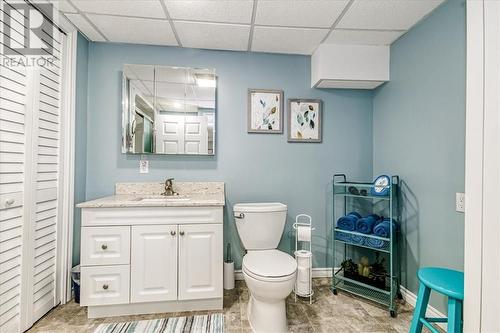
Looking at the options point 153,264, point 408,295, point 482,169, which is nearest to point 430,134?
point 482,169

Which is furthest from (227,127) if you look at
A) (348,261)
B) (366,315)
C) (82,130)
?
(366,315)

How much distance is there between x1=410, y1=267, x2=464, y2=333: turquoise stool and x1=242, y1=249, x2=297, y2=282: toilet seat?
2.36 feet

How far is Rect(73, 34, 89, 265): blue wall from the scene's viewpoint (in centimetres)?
209

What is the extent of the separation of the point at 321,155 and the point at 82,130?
2239 millimetres

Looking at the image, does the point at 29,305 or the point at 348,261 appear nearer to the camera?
the point at 29,305

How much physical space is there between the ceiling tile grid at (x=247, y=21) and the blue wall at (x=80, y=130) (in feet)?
0.58

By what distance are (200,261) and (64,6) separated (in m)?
2.08

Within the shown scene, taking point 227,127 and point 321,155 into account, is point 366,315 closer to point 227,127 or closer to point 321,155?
point 321,155

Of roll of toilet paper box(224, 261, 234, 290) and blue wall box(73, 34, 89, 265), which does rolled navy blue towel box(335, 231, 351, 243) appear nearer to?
roll of toilet paper box(224, 261, 234, 290)

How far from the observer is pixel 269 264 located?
1681 mm

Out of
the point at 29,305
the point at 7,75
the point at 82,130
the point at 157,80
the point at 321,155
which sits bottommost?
the point at 29,305

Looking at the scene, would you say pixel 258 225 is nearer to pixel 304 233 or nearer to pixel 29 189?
pixel 304 233

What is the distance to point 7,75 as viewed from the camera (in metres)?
1.45

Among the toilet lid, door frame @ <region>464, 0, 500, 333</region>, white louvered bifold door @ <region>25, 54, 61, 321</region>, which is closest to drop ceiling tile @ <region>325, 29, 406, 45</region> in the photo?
door frame @ <region>464, 0, 500, 333</region>
